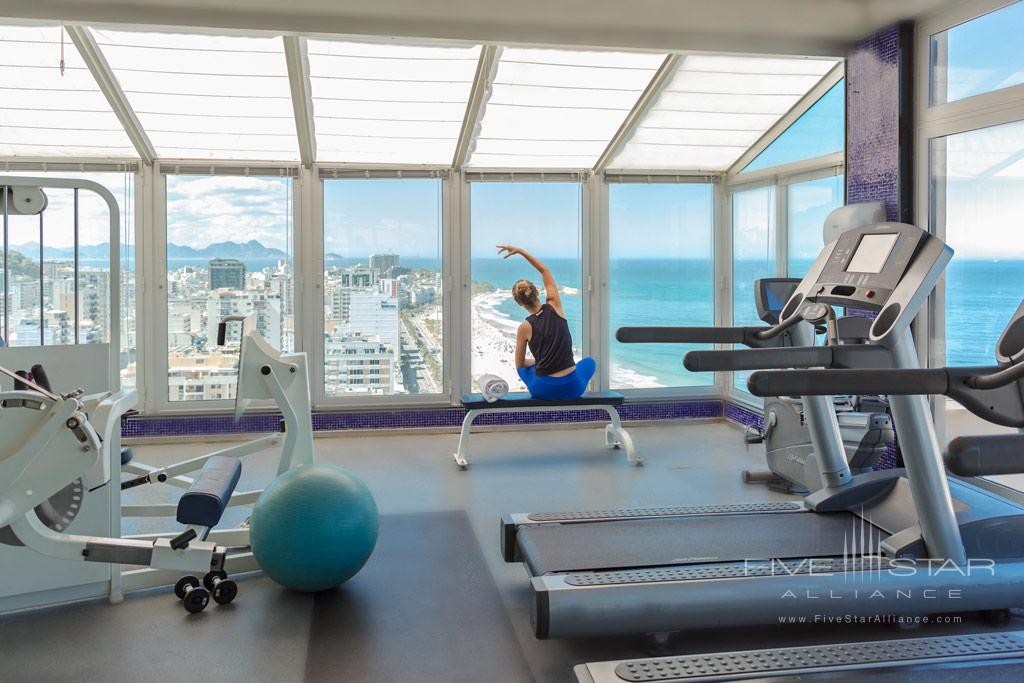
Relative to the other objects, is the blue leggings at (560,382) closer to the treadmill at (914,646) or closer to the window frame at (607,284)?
the window frame at (607,284)

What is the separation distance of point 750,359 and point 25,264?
18.3 feet

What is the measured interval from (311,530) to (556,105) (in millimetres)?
4013

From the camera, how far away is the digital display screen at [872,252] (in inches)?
118

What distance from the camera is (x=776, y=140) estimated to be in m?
6.63

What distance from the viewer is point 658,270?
7.38 m

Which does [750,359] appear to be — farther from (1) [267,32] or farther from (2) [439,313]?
(2) [439,313]

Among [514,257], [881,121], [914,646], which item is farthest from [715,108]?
[914,646]

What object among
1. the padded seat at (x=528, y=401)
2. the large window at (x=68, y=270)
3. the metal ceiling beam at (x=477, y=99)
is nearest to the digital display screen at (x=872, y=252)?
the metal ceiling beam at (x=477, y=99)

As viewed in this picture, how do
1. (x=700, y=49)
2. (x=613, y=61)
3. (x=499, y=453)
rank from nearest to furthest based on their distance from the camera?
(x=700, y=49), (x=613, y=61), (x=499, y=453)

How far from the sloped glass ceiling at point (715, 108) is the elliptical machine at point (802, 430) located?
1983 millimetres

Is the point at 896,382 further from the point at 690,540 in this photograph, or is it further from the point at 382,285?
the point at 382,285

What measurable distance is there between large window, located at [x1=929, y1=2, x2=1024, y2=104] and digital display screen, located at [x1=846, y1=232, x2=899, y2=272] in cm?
175

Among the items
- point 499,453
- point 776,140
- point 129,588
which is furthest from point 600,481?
point 776,140

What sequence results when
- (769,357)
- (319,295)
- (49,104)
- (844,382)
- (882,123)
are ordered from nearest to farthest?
(844,382)
(769,357)
(882,123)
(49,104)
(319,295)
